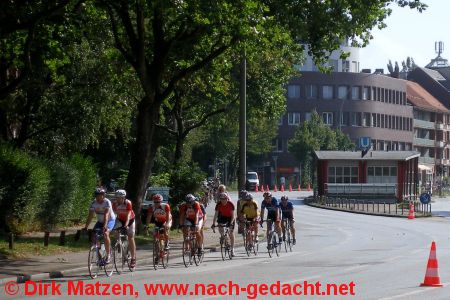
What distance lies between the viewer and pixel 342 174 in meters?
78.2

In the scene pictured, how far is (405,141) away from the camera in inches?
5477

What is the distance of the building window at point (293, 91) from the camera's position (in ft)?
420

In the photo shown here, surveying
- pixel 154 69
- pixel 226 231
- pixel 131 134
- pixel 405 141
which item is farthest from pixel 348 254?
pixel 405 141

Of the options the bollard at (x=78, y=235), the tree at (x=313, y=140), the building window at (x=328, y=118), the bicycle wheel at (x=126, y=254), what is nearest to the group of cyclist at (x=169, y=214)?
the bicycle wheel at (x=126, y=254)

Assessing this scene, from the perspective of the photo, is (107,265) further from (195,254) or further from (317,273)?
(317,273)

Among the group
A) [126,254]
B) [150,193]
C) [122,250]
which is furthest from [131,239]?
[150,193]

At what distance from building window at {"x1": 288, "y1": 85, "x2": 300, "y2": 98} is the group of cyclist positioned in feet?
319

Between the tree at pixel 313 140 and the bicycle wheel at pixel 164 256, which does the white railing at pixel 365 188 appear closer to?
the tree at pixel 313 140

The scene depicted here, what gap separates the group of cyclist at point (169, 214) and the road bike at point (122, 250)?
91 millimetres

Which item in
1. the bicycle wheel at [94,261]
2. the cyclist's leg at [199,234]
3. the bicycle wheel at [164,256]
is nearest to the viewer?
the bicycle wheel at [94,261]

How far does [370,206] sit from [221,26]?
43.3 metres

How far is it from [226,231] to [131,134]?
1030 inches

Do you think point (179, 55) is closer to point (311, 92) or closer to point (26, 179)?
point (26, 179)

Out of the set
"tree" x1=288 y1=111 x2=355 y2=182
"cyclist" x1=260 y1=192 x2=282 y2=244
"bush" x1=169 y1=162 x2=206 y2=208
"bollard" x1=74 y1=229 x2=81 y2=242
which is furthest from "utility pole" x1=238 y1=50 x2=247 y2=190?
"tree" x1=288 y1=111 x2=355 y2=182
